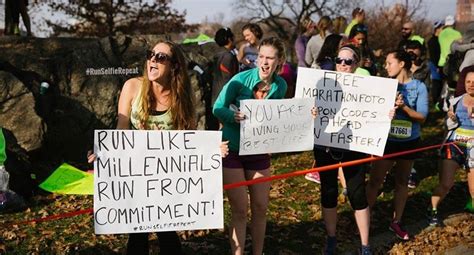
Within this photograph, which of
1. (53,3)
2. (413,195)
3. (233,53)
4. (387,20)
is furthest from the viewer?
(387,20)

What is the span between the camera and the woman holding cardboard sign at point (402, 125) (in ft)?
16.0

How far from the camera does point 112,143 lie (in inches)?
134

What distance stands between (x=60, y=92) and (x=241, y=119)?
4897mm

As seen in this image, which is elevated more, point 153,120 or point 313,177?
point 153,120

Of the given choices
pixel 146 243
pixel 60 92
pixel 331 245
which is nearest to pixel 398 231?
pixel 331 245

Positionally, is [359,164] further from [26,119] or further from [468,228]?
[26,119]

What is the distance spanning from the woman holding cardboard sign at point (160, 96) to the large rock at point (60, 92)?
3.74 meters

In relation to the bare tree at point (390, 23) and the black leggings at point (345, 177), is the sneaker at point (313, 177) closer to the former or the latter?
the black leggings at point (345, 177)

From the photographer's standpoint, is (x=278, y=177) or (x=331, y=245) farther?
(x=331, y=245)

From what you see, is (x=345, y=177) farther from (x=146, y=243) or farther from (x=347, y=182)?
(x=146, y=243)

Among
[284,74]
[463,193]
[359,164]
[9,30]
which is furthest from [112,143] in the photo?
[9,30]

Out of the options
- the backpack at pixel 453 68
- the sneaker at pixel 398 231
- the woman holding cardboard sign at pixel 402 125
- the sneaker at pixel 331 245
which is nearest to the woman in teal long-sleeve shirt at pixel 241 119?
the sneaker at pixel 331 245

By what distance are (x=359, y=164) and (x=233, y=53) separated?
140 inches

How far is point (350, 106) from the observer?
4.62m
